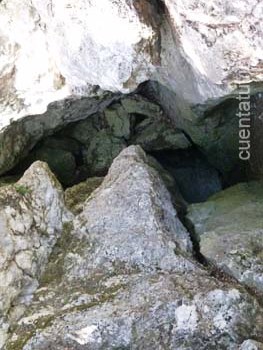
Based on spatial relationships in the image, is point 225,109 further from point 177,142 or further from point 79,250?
point 79,250

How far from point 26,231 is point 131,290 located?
158 centimetres

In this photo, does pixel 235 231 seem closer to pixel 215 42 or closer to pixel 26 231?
pixel 215 42

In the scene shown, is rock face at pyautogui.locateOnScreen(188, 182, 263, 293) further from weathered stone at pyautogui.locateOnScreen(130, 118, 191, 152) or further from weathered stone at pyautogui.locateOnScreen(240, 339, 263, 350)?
weathered stone at pyautogui.locateOnScreen(130, 118, 191, 152)

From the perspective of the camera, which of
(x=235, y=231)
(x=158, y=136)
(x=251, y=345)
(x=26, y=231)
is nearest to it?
(x=251, y=345)

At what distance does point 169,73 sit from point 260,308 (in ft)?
12.3

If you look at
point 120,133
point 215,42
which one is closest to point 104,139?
point 120,133

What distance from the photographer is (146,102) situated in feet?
35.1

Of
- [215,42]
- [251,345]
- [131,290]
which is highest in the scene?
[215,42]

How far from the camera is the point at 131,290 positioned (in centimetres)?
629

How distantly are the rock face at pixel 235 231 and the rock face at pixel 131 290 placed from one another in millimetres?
396

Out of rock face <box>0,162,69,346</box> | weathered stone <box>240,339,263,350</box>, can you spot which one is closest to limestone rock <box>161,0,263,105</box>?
rock face <box>0,162,69,346</box>

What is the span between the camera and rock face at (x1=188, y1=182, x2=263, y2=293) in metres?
6.85

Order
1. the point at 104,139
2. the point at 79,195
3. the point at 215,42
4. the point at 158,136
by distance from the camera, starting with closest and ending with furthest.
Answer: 1. the point at 215,42
2. the point at 79,195
3. the point at 158,136
4. the point at 104,139

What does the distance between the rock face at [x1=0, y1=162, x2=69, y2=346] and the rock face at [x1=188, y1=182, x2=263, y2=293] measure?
201 cm
